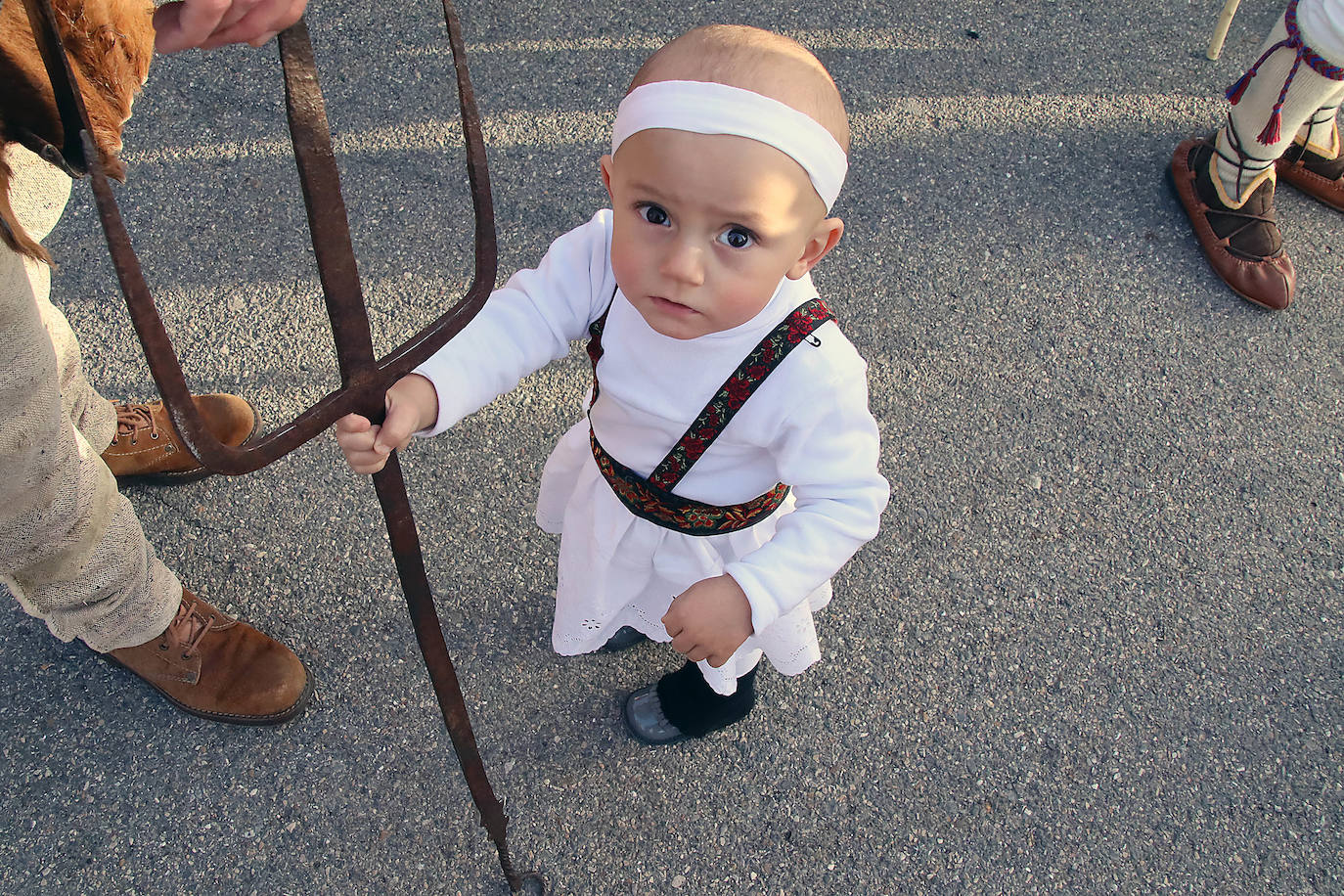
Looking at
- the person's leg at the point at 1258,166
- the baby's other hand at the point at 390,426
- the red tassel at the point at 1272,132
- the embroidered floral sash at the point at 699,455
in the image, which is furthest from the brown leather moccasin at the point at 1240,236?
the baby's other hand at the point at 390,426

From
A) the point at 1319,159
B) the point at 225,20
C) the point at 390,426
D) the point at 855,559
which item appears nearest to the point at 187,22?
the point at 225,20

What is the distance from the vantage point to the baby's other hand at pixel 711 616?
1.14 metres

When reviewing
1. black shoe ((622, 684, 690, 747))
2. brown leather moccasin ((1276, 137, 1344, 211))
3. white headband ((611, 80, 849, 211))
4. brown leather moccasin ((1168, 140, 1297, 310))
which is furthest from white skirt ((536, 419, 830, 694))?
brown leather moccasin ((1276, 137, 1344, 211))

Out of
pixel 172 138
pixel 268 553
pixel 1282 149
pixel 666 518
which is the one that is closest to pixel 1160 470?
pixel 1282 149

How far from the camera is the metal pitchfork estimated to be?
2.34 ft

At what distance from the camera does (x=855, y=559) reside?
197 centimetres

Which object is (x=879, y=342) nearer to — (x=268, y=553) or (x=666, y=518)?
(x=666, y=518)

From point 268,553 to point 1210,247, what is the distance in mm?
2300

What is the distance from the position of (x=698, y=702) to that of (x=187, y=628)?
2.87 ft

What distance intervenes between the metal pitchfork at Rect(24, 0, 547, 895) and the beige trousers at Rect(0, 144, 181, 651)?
0.28m

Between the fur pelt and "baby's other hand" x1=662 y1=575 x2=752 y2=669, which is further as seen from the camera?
"baby's other hand" x1=662 y1=575 x2=752 y2=669

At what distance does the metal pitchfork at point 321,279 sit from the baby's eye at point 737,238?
23 centimetres

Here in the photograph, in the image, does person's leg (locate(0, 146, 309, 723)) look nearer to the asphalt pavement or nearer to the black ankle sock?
the asphalt pavement

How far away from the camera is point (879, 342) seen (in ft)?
7.55
